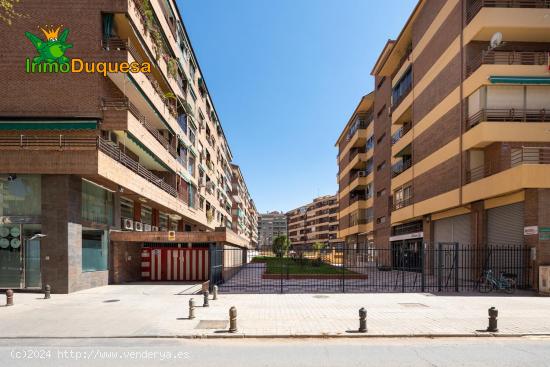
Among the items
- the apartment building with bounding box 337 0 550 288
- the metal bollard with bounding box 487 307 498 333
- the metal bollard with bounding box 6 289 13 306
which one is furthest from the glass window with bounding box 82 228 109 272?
the metal bollard with bounding box 487 307 498 333

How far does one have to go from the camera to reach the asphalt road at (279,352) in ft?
26.5

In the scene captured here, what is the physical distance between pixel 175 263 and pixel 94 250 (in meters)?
4.86

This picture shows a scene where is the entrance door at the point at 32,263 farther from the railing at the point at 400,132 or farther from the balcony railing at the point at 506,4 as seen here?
the railing at the point at 400,132

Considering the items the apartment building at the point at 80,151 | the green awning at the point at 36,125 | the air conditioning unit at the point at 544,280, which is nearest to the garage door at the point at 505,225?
the air conditioning unit at the point at 544,280

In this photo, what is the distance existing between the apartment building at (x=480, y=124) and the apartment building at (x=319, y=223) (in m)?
75.9

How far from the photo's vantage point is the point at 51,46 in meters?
19.7

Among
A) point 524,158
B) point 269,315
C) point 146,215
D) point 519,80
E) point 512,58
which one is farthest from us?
point 146,215

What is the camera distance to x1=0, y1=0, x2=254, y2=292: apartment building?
1802cm

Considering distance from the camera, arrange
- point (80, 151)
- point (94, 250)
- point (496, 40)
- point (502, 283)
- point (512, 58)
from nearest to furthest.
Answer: point (80, 151)
point (502, 283)
point (94, 250)
point (496, 40)
point (512, 58)

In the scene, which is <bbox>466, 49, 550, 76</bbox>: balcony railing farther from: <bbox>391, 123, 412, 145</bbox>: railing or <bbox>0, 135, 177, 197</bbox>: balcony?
<bbox>0, 135, 177, 197</bbox>: balcony

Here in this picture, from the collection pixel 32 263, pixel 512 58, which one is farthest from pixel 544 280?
pixel 32 263

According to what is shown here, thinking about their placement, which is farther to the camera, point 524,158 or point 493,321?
point 524,158

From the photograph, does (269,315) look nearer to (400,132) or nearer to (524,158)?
(524,158)

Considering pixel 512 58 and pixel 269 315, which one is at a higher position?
pixel 512 58
